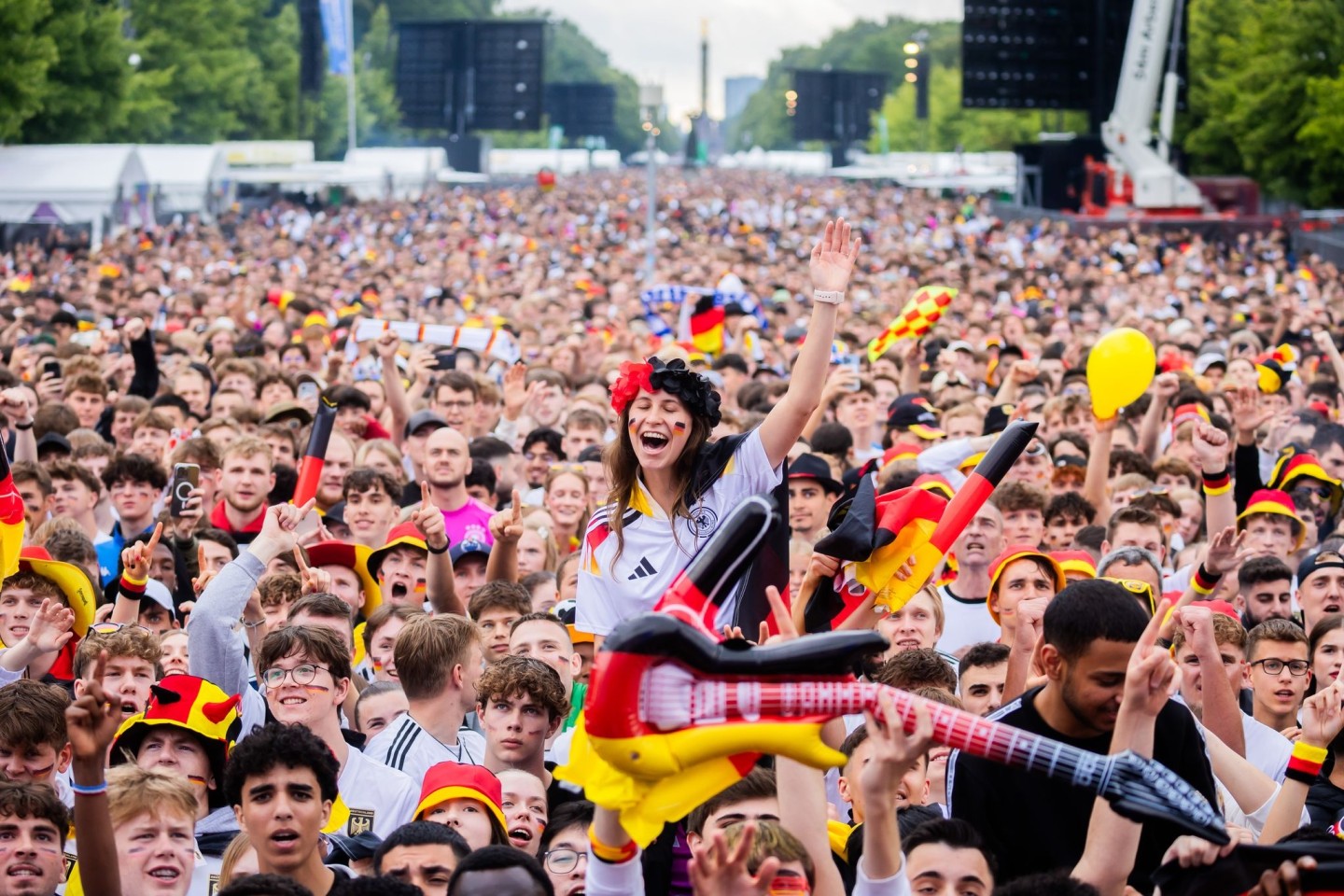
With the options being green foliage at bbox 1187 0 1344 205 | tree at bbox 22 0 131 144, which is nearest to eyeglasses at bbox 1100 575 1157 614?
green foliage at bbox 1187 0 1344 205

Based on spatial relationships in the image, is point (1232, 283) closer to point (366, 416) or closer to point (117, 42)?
point (366, 416)

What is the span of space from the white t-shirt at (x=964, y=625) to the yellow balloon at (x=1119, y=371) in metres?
2.19

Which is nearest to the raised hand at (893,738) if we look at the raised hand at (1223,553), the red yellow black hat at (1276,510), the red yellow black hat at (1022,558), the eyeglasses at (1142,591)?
the raised hand at (1223,553)

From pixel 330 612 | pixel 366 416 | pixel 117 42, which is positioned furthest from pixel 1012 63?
pixel 330 612

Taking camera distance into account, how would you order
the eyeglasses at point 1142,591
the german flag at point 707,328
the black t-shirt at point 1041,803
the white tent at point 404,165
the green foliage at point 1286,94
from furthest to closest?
the white tent at point 404,165, the green foliage at point 1286,94, the german flag at point 707,328, the eyeglasses at point 1142,591, the black t-shirt at point 1041,803

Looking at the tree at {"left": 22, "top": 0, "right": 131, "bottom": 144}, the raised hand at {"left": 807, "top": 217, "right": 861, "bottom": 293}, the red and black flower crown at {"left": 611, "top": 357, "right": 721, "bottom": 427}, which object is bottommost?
the red and black flower crown at {"left": 611, "top": 357, "right": 721, "bottom": 427}

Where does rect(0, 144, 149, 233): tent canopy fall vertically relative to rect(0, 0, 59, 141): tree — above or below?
below

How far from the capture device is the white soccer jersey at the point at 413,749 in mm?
6641

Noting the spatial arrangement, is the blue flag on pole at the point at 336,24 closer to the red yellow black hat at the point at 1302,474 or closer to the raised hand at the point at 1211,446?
the red yellow black hat at the point at 1302,474

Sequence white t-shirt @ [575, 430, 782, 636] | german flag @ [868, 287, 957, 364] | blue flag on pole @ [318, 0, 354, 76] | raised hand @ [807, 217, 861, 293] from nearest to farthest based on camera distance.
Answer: white t-shirt @ [575, 430, 782, 636] < raised hand @ [807, 217, 861, 293] < german flag @ [868, 287, 957, 364] < blue flag on pole @ [318, 0, 354, 76]

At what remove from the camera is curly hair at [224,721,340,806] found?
5.50 metres

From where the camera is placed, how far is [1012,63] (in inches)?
1538

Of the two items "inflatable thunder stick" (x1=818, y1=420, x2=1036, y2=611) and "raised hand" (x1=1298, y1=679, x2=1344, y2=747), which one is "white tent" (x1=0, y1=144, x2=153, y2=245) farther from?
"raised hand" (x1=1298, y1=679, x2=1344, y2=747)

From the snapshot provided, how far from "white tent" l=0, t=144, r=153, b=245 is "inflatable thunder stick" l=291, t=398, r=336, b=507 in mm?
29485
